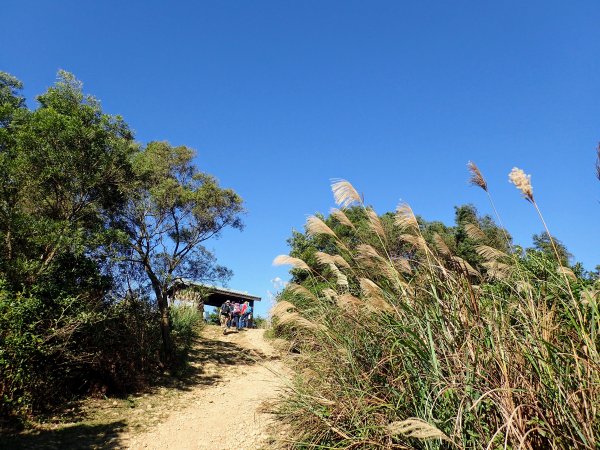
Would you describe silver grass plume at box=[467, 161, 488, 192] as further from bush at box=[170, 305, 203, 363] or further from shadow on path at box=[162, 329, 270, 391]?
bush at box=[170, 305, 203, 363]

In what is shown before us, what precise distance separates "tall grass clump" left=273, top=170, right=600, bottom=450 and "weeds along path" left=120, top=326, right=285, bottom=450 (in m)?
0.98

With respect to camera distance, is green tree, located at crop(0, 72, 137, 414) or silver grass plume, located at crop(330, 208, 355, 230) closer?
silver grass plume, located at crop(330, 208, 355, 230)

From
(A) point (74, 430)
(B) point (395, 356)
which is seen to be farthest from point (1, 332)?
(B) point (395, 356)

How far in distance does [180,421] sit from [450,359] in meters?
6.27

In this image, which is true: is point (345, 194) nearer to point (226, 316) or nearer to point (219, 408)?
point (219, 408)

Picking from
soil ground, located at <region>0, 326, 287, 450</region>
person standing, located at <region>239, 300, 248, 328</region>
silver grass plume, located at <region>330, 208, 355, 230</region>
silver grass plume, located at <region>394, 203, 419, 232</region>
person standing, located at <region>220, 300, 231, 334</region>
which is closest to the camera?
silver grass plume, located at <region>394, 203, 419, 232</region>

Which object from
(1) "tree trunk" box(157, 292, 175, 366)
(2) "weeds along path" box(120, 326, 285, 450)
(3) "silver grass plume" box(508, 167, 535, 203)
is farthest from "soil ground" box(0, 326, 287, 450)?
(3) "silver grass plume" box(508, 167, 535, 203)

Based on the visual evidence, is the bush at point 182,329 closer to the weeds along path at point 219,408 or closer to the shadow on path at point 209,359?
the shadow on path at point 209,359

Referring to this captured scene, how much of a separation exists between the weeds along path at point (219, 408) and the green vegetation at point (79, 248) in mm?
1572

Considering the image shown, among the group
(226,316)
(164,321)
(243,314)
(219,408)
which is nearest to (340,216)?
(219,408)

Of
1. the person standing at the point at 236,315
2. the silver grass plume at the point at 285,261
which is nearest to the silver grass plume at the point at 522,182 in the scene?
the silver grass plume at the point at 285,261

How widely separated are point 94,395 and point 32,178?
4.89 metres

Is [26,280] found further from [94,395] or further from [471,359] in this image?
[471,359]

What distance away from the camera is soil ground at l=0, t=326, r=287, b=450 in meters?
5.60
